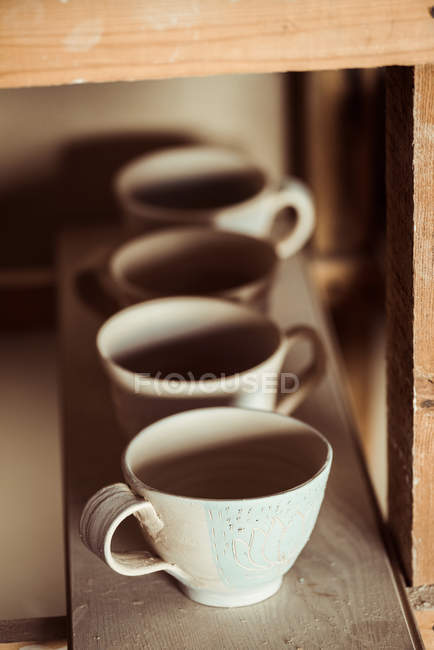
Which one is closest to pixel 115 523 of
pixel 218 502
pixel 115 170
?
pixel 218 502

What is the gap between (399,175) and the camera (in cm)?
51

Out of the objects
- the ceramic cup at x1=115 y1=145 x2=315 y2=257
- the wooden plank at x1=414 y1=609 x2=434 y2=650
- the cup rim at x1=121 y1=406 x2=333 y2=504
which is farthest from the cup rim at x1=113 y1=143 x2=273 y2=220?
the wooden plank at x1=414 y1=609 x2=434 y2=650

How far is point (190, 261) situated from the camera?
0.82 meters

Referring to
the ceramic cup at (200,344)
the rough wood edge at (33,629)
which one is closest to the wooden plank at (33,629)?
the rough wood edge at (33,629)

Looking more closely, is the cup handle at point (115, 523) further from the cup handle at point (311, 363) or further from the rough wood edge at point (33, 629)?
the cup handle at point (311, 363)

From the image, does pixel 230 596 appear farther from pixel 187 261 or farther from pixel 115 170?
pixel 115 170

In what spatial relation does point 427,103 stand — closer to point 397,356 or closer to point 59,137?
point 397,356

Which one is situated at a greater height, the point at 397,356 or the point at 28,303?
the point at 397,356

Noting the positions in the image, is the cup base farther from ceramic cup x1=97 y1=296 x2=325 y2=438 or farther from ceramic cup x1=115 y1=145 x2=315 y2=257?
ceramic cup x1=115 y1=145 x2=315 y2=257

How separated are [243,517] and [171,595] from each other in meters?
0.09

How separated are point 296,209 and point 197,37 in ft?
1.40

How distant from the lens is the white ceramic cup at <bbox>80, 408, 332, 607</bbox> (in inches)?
18.9

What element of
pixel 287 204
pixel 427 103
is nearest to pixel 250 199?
pixel 287 204

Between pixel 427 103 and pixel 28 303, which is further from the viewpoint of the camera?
pixel 28 303
